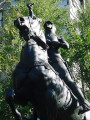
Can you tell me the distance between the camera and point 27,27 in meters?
5.37

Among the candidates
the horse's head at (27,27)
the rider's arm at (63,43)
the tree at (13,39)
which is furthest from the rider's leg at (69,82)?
the tree at (13,39)

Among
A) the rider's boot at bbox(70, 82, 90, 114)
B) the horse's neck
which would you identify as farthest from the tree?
the horse's neck

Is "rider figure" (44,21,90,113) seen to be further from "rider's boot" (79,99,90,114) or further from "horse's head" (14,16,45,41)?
"horse's head" (14,16,45,41)

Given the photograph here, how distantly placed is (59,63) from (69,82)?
1.59ft

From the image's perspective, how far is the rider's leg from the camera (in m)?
5.31

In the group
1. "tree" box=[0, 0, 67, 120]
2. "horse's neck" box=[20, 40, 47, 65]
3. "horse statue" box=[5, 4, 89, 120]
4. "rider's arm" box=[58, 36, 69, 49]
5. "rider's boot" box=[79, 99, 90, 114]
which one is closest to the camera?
"horse statue" box=[5, 4, 89, 120]

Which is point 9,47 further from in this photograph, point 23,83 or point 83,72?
point 23,83

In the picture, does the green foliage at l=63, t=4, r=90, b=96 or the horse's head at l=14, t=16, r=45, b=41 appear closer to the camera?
the horse's head at l=14, t=16, r=45, b=41

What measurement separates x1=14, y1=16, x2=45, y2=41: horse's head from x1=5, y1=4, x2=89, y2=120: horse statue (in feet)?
0.10

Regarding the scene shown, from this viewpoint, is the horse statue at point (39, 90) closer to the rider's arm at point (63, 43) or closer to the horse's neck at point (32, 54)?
the horse's neck at point (32, 54)

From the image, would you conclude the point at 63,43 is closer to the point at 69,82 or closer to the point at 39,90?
the point at 69,82

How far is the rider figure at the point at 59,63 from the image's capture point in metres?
5.33

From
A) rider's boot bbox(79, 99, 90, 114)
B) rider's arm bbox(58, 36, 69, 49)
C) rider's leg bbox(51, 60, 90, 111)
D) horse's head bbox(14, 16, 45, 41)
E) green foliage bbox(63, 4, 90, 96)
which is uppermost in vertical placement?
horse's head bbox(14, 16, 45, 41)

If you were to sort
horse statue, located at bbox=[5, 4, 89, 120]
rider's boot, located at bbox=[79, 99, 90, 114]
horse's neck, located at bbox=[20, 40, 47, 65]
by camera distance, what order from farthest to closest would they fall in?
rider's boot, located at bbox=[79, 99, 90, 114]
horse's neck, located at bbox=[20, 40, 47, 65]
horse statue, located at bbox=[5, 4, 89, 120]
